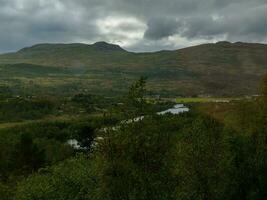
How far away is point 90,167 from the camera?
55.5m

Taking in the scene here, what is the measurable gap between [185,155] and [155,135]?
20.1m

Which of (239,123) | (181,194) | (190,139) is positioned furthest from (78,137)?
(181,194)

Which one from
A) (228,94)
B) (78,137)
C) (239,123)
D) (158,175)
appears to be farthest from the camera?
(228,94)

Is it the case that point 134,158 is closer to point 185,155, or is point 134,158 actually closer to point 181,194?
point 181,194

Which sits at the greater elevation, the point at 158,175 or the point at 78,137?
the point at 158,175

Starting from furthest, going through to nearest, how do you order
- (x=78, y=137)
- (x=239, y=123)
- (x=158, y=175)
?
1. (x=78, y=137)
2. (x=239, y=123)
3. (x=158, y=175)

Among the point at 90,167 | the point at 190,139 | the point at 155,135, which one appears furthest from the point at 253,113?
the point at 155,135

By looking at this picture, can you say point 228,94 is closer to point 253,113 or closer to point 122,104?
point 253,113

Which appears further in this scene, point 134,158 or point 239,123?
point 239,123

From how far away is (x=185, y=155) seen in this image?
205ft

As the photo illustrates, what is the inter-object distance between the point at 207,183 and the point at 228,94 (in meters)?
128

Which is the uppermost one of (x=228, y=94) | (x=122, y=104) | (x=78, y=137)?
(x=122, y=104)

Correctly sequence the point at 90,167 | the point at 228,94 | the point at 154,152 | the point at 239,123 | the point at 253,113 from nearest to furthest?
the point at 154,152 → the point at 90,167 → the point at 253,113 → the point at 239,123 → the point at 228,94

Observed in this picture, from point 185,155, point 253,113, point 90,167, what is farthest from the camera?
point 253,113
